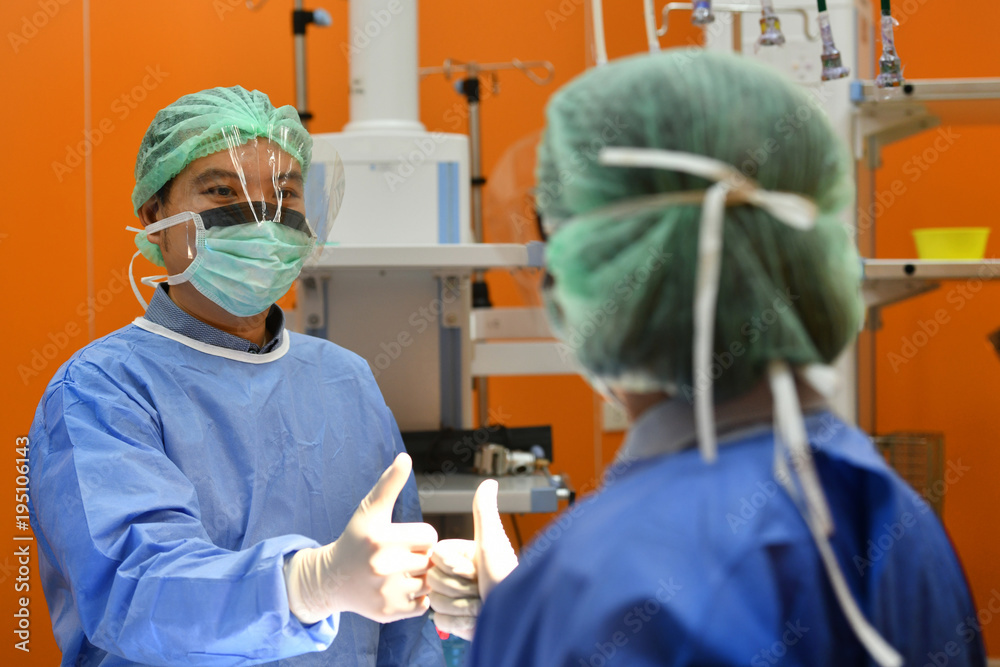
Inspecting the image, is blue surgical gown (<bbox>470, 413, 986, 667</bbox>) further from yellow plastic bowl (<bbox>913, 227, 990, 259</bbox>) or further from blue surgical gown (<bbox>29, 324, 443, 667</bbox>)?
yellow plastic bowl (<bbox>913, 227, 990, 259</bbox>)

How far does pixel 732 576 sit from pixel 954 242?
1.76 meters

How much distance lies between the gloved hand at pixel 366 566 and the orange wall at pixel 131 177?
204cm

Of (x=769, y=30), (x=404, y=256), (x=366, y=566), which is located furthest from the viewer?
(x=404, y=256)

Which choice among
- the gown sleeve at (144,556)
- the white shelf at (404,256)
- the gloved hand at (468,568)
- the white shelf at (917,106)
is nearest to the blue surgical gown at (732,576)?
the gloved hand at (468,568)

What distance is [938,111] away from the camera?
2.11 meters

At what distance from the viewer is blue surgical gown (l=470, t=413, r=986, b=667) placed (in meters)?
0.52

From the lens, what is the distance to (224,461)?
125 cm

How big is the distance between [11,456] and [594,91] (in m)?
2.78

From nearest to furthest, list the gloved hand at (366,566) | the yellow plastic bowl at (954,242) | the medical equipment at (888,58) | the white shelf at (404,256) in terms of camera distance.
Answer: the gloved hand at (366,566) < the medical equipment at (888,58) < the white shelf at (404,256) < the yellow plastic bowl at (954,242)

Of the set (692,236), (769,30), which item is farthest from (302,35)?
(692,236)

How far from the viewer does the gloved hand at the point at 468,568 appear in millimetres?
1009

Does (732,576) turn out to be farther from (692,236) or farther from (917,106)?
(917,106)

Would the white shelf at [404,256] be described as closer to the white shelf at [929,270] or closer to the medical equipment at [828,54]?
the medical equipment at [828,54]

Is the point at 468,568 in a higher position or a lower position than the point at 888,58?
lower
